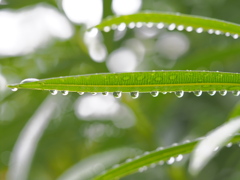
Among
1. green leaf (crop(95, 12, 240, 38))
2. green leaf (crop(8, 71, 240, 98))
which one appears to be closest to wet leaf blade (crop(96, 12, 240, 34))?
green leaf (crop(95, 12, 240, 38))

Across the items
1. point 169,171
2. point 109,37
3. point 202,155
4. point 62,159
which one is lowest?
point 202,155

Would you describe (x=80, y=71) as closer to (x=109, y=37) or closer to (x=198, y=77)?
(x=109, y=37)

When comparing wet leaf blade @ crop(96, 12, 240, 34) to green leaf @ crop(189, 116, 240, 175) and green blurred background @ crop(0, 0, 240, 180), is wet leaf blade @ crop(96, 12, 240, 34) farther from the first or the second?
green blurred background @ crop(0, 0, 240, 180)

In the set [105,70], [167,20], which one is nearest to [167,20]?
[167,20]

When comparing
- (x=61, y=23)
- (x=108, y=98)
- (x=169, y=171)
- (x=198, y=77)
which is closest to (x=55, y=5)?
(x=61, y=23)

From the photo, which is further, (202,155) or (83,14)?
(83,14)

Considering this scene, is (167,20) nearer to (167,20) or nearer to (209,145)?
(167,20)

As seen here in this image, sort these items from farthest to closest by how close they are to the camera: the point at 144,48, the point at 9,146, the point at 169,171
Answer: the point at 144,48, the point at 9,146, the point at 169,171
